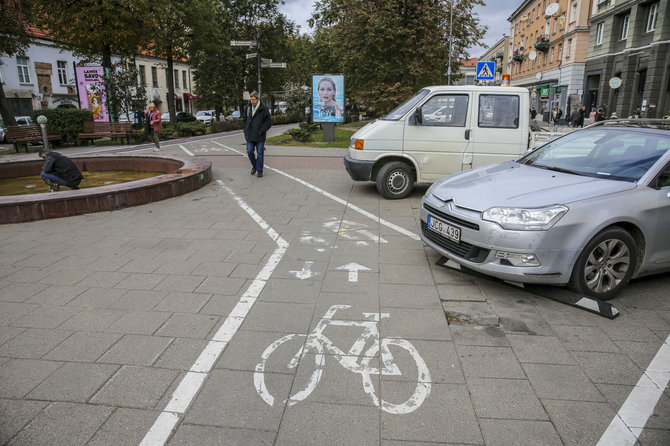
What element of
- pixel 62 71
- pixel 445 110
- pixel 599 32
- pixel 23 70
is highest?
pixel 599 32

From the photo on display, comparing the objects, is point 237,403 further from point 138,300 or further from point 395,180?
point 395,180

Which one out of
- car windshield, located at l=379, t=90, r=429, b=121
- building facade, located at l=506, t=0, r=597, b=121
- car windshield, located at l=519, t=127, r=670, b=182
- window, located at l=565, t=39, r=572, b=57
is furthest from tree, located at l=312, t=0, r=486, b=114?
window, located at l=565, t=39, r=572, b=57

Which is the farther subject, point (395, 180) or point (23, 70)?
point (23, 70)

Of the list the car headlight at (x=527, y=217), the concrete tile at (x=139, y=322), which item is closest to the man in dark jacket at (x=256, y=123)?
the concrete tile at (x=139, y=322)

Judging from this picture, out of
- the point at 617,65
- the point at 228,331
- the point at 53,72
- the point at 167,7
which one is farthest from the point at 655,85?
the point at 53,72

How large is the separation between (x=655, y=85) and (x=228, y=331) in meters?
34.0

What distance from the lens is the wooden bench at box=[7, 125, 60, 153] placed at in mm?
17656

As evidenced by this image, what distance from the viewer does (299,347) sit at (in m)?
3.38

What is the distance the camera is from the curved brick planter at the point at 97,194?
7.05 metres

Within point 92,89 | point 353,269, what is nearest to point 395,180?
point 353,269

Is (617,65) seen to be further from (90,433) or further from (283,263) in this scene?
(90,433)

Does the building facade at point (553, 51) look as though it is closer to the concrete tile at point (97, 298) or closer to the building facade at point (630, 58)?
the building facade at point (630, 58)

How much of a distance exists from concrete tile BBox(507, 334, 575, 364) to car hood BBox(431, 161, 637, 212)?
1219 mm

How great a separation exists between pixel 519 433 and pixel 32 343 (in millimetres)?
3479
